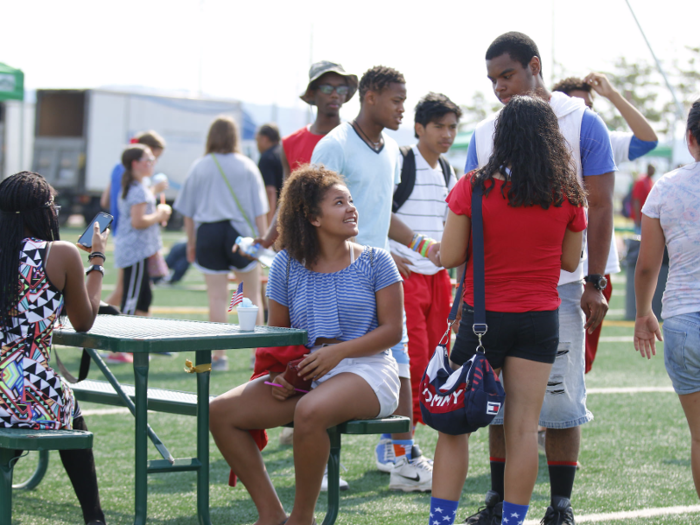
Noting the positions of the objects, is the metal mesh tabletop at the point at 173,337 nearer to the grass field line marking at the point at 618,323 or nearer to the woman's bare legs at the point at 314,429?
the woman's bare legs at the point at 314,429

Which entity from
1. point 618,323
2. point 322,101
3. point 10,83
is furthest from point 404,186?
point 10,83

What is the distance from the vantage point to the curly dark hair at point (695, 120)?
3.41 m

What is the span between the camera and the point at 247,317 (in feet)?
11.1

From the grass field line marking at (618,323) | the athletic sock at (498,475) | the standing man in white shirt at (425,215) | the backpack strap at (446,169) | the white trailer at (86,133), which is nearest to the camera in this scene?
the athletic sock at (498,475)

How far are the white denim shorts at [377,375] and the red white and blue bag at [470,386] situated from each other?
30cm

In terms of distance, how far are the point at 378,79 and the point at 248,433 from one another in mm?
2129

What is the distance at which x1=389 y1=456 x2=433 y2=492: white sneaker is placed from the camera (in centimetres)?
448

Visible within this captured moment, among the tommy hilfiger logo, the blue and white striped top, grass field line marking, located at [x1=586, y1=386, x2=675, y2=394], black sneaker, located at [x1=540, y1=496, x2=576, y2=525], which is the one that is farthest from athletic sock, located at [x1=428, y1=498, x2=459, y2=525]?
grass field line marking, located at [x1=586, y1=386, x2=675, y2=394]

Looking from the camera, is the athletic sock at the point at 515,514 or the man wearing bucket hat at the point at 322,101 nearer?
the athletic sock at the point at 515,514

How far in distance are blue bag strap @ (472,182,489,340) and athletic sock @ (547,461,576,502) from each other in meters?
0.96

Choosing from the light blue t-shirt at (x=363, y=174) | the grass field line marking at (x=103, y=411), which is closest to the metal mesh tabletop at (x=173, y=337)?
the light blue t-shirt at (x=363, y=174)

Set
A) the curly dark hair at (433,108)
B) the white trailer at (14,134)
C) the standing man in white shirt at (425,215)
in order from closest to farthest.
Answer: the standing man in white shirt at (425,215) < the curly dark hair at (433,108) < the white trailer at (14,134)

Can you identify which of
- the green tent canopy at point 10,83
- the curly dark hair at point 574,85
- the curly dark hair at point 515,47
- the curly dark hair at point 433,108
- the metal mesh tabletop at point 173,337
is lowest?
the metal mesh tabletop at point 173,337

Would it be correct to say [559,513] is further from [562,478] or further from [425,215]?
[425,215]
